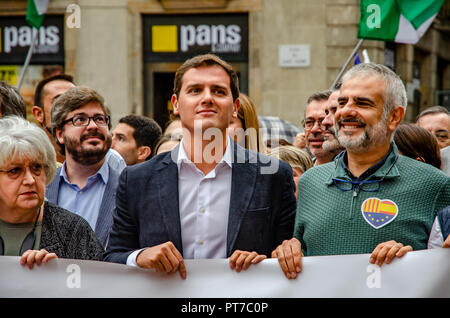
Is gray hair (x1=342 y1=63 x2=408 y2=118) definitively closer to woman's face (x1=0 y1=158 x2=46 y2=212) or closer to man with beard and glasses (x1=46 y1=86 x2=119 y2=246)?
woman's face (x1=0 y1=158 x2=46 y2=212)

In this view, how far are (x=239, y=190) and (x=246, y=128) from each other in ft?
5.37

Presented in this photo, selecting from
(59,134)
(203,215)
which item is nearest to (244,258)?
(203,215)

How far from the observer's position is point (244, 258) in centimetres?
354

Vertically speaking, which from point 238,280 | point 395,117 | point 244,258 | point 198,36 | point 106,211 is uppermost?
point 198,36

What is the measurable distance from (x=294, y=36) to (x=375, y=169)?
31.5ft

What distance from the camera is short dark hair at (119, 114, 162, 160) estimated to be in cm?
685

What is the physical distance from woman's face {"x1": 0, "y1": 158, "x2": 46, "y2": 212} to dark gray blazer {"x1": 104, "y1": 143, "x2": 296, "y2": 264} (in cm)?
40

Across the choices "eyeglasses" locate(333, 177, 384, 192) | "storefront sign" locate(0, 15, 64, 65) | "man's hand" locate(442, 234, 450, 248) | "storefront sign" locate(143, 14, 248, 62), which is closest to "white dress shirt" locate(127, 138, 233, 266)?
"eyeglasses" locate(333, 177, 384, 192)

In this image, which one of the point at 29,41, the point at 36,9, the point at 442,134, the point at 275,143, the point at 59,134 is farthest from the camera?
the point at 29,41

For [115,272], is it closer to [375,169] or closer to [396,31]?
[375,169]

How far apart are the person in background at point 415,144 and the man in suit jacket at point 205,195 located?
137cm

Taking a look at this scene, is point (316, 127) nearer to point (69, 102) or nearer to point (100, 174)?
point (100, 174)

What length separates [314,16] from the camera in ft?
42.5
